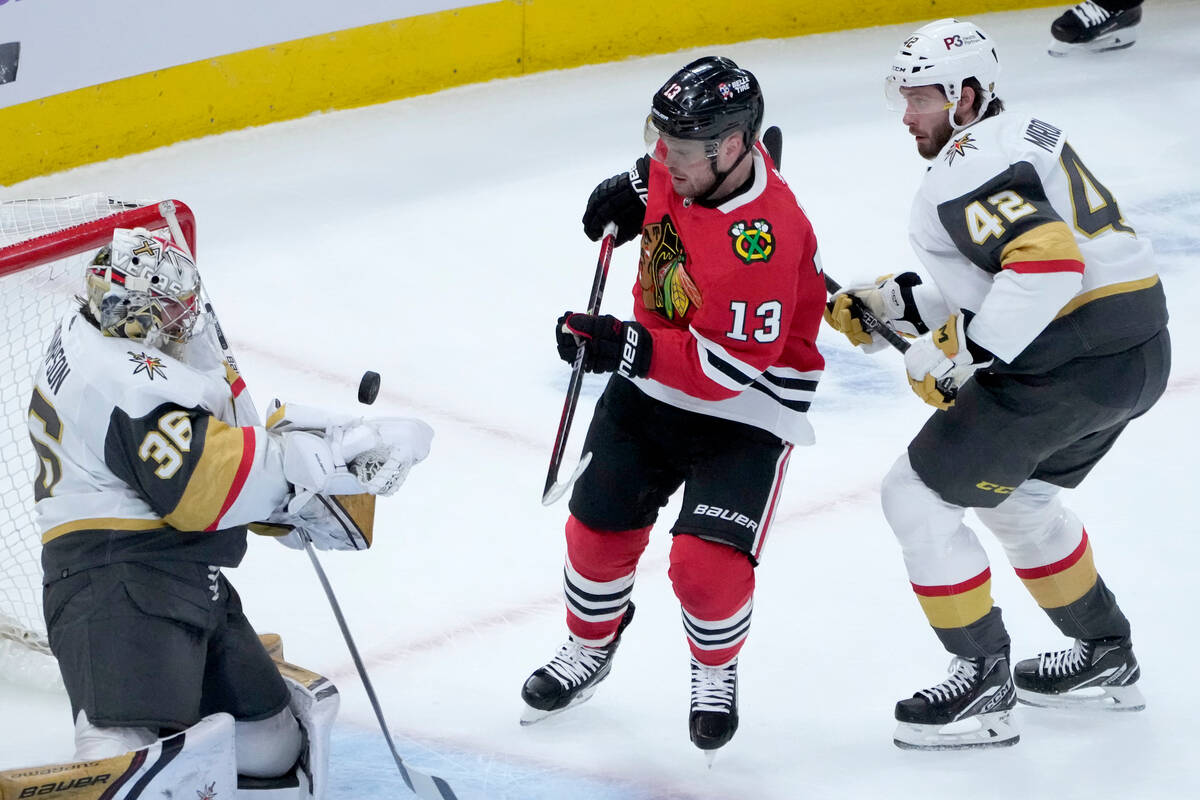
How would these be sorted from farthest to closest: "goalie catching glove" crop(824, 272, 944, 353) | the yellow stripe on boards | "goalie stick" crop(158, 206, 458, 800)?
the yellow stripe on boards, "goalie catching glove" crop(824, 272, 944, 353), "goalie stick" crop(158, 206, 458, 800)

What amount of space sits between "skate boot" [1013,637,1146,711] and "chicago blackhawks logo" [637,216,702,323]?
91cm

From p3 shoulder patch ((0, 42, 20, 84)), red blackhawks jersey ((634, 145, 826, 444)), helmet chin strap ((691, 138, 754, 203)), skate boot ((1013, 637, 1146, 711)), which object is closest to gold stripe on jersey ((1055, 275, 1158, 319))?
red blackhawks jersey ((634, 145, 826, 444))

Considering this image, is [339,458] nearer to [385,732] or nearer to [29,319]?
[385,732]

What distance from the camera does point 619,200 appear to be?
8.38 feet

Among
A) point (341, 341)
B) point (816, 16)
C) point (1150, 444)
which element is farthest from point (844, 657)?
point (816, 16)

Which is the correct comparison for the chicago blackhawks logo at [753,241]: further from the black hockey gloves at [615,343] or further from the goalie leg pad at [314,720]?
the goalie leg pad at [314,720]

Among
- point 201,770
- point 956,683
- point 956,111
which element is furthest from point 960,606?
point 201,770

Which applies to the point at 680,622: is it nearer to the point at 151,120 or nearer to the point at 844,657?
the point at 844,657

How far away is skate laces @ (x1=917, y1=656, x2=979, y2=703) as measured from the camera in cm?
242

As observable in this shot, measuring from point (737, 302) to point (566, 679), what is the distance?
29.9 inches

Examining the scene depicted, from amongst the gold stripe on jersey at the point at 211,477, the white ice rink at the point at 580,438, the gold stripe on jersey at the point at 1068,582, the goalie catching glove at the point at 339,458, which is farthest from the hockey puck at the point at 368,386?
the gold stripe on jersey at the point at 1068,582

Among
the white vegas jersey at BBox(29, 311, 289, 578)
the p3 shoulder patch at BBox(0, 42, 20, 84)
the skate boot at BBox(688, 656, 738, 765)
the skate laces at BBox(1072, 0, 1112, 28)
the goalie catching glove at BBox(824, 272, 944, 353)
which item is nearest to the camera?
the white vegas jersey at BBox(29, 311, 289, 578)

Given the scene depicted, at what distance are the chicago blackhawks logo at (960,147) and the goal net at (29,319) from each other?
4.20ft

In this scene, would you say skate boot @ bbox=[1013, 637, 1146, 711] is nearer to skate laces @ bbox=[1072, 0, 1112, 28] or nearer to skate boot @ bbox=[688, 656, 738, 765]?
skate boot @ bbox=[688, 656, 738, 765]
